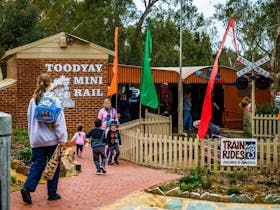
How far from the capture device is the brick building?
53.4 feet

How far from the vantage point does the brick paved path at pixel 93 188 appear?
21.9ft

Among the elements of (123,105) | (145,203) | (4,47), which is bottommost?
(145,203)

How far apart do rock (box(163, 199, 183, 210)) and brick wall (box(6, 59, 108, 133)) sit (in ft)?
31.7

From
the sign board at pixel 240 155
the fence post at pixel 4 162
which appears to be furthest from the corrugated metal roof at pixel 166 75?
the fence post at pixel 4 162

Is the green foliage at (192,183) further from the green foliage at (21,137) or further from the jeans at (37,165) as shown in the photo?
the green foliage at (21,137)

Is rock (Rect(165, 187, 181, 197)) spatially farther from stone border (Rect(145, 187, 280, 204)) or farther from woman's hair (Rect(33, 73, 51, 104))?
woman's hair (Rect(33, 73, 51, 104))

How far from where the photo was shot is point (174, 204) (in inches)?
291

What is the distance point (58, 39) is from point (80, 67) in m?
1.27

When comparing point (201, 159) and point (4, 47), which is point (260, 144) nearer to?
point (201, 159)

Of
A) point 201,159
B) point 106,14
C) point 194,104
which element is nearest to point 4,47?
point 106,14

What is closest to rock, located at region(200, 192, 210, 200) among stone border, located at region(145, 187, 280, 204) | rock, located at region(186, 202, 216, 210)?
stone border, located at region(145, 187, 280, 204)

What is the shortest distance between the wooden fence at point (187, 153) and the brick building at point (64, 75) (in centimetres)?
527

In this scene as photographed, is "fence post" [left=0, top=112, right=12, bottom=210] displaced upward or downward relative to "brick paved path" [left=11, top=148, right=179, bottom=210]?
upward

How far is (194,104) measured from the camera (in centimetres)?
2331
